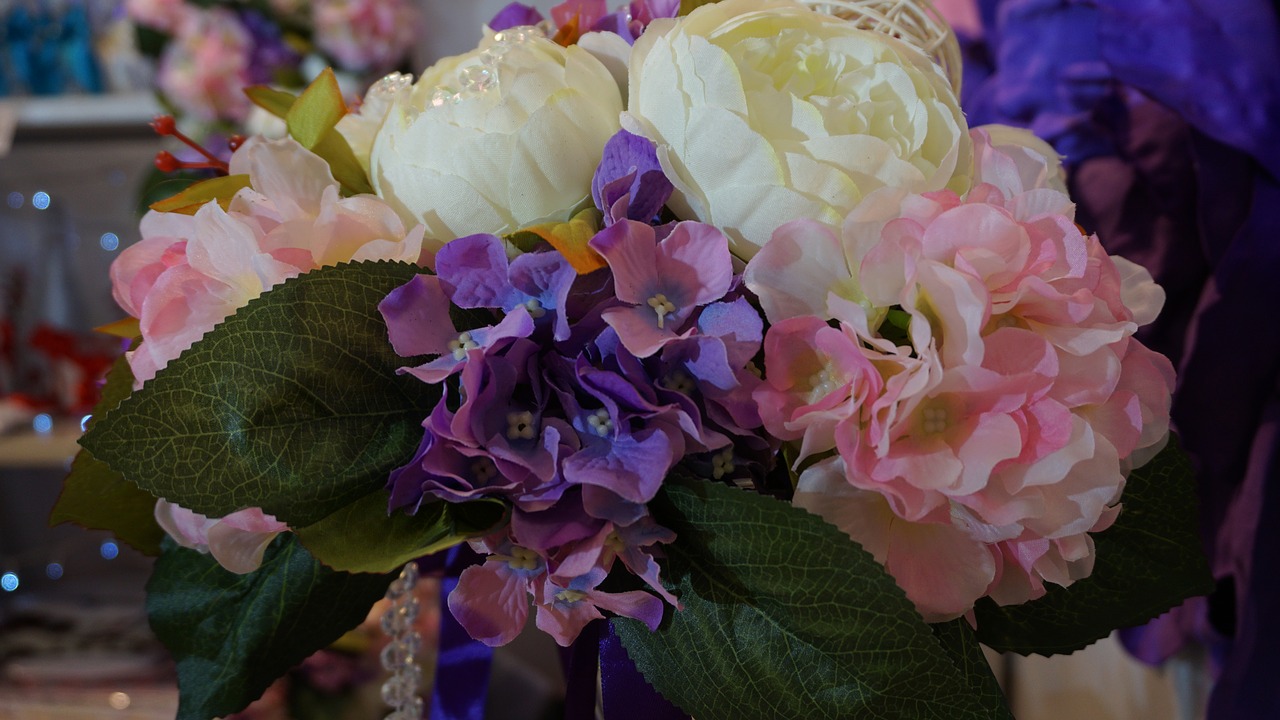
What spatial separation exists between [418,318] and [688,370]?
0.30ft

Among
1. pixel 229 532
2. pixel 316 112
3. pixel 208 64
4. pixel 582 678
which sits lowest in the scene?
pixel 208 64

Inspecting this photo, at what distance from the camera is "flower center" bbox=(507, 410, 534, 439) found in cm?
31

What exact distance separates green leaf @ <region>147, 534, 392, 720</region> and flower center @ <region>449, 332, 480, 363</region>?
13 centimetres

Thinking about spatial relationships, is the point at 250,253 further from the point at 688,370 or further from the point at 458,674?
the point at 458,674

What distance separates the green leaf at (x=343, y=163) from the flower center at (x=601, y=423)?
17cm

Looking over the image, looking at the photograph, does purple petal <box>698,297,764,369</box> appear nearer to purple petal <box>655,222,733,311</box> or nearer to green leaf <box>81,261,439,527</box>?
purple petal <box>655,222,733,311</box>

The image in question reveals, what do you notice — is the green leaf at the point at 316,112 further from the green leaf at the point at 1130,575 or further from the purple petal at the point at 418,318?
the green leaf at the point at 1130,575

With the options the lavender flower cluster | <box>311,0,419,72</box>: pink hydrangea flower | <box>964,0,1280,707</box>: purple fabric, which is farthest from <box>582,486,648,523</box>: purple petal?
<box>311,0,419,72</box>: pink hydrangea flower

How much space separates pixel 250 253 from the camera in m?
0.33

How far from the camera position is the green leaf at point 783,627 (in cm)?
30

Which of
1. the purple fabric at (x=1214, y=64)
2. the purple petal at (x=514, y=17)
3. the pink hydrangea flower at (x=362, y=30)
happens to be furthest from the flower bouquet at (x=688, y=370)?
the pink hydrangea flower at (x=362, y=30)

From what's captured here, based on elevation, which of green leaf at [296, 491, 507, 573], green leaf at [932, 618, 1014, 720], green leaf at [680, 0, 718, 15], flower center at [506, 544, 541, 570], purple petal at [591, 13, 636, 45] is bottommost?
green leaf at [932, 618, 1014, 720]

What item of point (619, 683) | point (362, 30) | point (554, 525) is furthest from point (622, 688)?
point (362, 30)

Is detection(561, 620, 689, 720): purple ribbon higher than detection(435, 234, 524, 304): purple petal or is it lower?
lower
